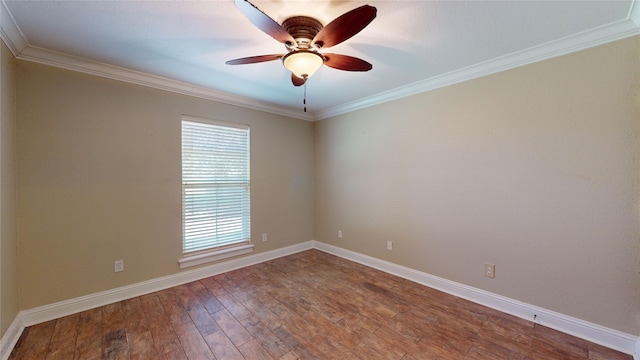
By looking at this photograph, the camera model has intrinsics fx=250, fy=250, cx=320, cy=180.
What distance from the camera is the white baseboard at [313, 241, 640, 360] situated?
1.85 m

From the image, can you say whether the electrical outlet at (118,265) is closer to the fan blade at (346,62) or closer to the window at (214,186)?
the window at (214,186)

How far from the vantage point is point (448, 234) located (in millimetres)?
2768

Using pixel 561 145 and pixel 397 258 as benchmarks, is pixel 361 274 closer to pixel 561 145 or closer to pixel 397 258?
pixel 397 258

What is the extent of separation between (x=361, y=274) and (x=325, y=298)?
2.54 ft

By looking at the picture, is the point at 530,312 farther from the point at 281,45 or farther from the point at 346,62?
the point at 281,45

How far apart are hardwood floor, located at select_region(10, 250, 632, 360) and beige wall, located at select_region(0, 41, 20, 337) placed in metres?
0.33

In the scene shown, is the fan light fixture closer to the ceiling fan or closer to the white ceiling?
the ceiling fan

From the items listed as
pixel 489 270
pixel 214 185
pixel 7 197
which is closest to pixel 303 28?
pixel 214 185

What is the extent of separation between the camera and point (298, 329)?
2109 mm

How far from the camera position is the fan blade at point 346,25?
51.6 inches

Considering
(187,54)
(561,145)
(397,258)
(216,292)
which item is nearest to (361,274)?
(397,258)

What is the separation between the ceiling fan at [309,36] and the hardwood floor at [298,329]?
2080 millimetres

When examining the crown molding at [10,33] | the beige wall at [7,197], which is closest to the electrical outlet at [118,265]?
the beige wall at [7,197]

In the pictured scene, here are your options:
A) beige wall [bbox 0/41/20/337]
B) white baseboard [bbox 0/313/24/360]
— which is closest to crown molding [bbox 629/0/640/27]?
beige wall [bbox 0/41/20/337]
